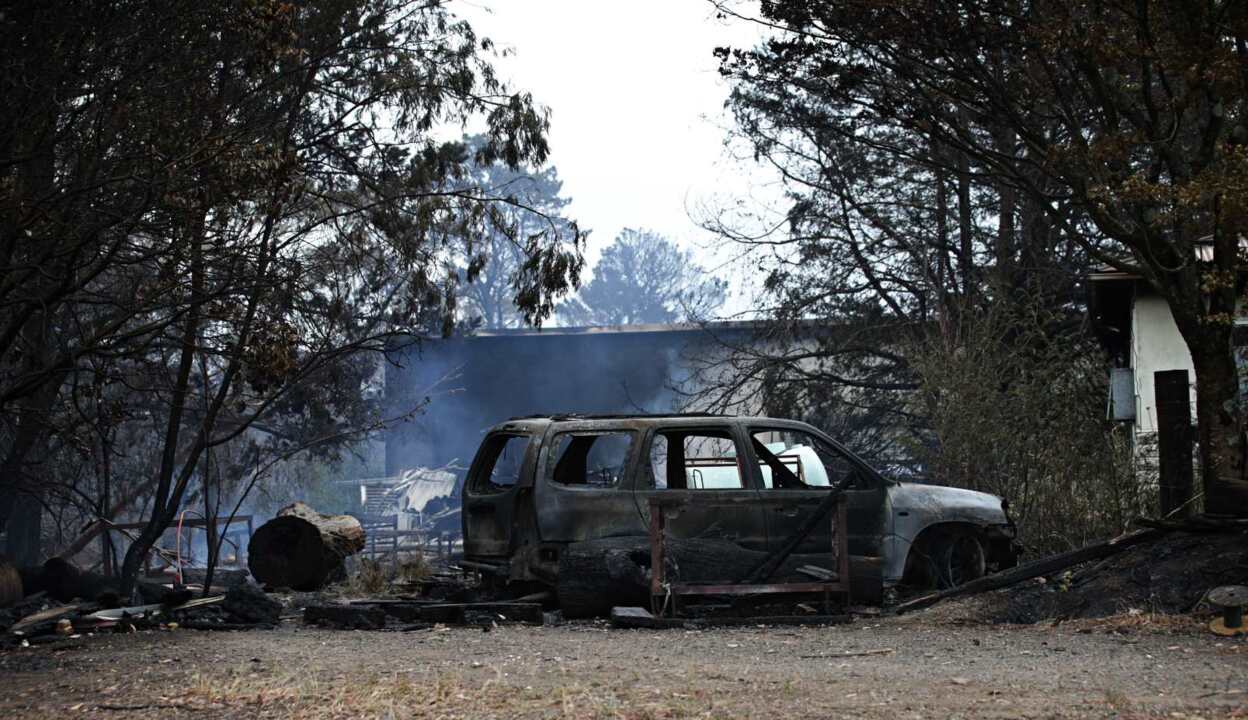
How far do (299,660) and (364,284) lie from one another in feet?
49.3

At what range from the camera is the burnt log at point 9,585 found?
13766mm

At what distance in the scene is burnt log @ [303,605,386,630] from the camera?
11.8m

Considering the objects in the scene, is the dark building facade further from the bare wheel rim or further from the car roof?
the car roof

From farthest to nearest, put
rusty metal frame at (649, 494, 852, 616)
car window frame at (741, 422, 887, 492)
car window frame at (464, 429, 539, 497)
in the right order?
car window frame at (464, 429, 539, 497) < car window frame at (741, 422, 887, 492) < rusty metal frame at (649, 494, 852, 616)

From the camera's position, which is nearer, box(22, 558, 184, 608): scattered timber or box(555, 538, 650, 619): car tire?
box(555, 538, 650, 619): car tire

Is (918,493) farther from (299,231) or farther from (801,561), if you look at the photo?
(299,231)

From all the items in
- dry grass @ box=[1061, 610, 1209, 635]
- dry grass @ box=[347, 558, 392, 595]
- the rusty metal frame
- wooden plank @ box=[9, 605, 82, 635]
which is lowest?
dry grass @ box=[347, 558, 392, 595]

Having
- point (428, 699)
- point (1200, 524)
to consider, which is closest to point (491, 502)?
point (428, 699)

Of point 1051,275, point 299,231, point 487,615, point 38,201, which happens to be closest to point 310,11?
point 299,231

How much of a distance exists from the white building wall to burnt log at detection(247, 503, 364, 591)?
456 inches

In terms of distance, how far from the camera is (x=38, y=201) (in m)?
10.2

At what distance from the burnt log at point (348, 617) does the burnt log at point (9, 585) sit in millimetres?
3592

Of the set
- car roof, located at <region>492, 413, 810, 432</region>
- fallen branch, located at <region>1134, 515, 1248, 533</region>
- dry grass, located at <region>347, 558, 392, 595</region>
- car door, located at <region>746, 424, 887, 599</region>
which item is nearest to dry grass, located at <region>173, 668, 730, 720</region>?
car roof, located at <region>492, 413, 810, 432</region>

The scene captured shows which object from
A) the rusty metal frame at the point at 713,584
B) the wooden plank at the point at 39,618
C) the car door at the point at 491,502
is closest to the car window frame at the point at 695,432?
the rusty metal frame at the point at 713,584
